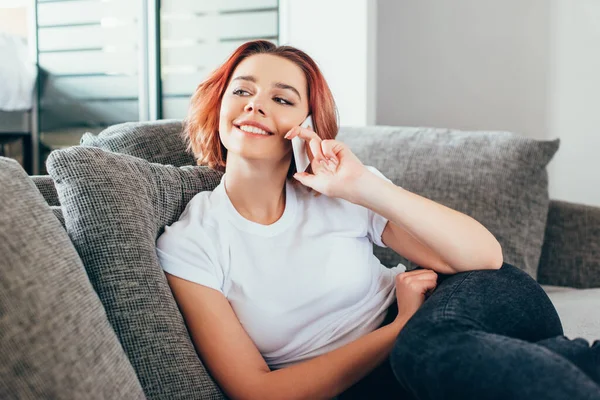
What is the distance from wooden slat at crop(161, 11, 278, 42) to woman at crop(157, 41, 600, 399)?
1.93 m

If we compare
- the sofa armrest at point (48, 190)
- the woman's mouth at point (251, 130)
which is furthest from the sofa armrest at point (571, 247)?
the sofa armrest at point (48, 190)

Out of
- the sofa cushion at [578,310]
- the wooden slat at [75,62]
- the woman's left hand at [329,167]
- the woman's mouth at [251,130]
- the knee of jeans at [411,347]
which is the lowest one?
the sofa cushion at [578,310]

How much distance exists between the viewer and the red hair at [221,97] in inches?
57.7

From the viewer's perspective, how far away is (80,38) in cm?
373

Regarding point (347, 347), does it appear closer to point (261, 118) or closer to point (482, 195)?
point (261, 118)

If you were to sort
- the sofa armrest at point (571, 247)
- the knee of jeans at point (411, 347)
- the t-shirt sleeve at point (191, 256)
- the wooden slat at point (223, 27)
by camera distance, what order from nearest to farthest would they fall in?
the knee of jeans at point (411, 347) → the t-shirt sleeve at point (191, 256) → the sofa armrest at point (571, 247) → the wooden slat at point (223, 27)

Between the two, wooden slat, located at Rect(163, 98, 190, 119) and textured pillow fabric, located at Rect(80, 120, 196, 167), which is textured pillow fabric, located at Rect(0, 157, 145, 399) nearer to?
textured pillow fabric, located at Rect(80, 120, 196, 167)

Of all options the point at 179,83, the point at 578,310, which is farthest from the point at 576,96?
the point at 179,83

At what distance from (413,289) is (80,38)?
9.64ft

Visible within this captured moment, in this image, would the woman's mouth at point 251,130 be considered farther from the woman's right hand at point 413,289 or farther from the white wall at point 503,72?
the white wall at point 503,72

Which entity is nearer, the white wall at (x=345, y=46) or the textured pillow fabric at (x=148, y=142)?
the textured pillow fabric at (x=148, y=142)

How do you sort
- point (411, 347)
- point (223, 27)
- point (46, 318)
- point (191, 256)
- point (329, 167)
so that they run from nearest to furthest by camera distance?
point (46, 318), point (411, 347), point (191, 256), point (329, 167), point (223, 27)

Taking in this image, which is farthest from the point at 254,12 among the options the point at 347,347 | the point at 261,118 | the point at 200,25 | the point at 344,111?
the point at 347,347

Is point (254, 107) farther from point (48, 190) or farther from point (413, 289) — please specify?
point (48, 190)
